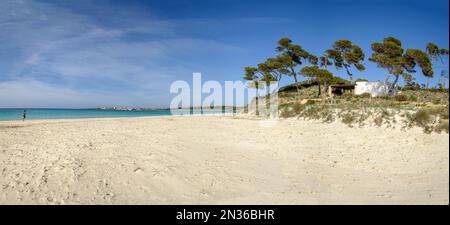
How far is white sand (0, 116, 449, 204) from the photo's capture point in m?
4.75

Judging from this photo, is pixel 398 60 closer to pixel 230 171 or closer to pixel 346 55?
pixel 346 55

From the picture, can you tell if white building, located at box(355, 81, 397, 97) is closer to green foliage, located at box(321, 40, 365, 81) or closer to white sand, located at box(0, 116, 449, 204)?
green foliage, located at box(321, 40, 365, 81)

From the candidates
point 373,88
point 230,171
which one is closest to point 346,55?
point 373,88

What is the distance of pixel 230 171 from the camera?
21.0 ft

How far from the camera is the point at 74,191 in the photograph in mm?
5027

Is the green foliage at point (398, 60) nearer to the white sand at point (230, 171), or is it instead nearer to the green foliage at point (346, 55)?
the green foliage at point (346, 55)

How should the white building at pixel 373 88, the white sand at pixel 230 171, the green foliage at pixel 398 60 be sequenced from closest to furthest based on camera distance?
the white sand at pixel 230 171
the green foliage at pixel 398 60
the white building at pixel 373 88

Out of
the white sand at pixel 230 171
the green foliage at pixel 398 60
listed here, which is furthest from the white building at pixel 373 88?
the white sand at pixel 230 171

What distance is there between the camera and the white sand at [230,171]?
4746 millimetres

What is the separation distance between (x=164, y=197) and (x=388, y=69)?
32144 mm
